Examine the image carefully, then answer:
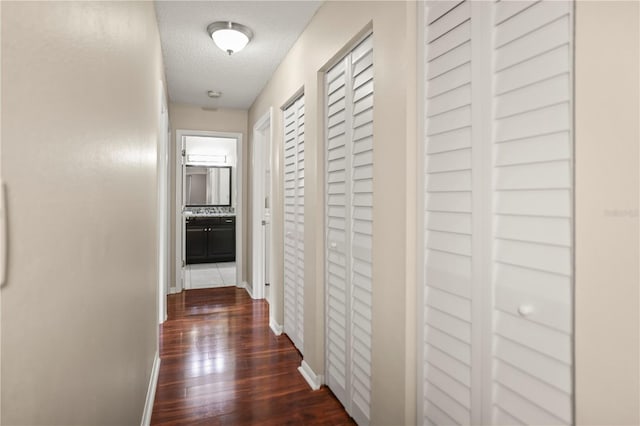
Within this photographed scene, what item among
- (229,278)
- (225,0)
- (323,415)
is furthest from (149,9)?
(229,278)

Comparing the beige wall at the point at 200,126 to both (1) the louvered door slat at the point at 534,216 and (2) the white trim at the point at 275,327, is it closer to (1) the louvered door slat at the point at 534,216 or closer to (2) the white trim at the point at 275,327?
(2) the white trim at the point at 275,327

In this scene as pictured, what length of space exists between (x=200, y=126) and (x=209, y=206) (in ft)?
9.43

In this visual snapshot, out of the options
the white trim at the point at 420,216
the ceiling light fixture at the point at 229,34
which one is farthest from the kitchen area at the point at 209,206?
the white trim at the point at 420,216

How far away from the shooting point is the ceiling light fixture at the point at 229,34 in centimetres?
261

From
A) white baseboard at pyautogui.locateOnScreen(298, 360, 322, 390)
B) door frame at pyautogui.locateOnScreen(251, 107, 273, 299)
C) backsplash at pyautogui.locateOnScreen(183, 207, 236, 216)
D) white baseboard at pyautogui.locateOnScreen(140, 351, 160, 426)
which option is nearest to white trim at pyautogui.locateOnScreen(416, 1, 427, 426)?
white baseboard at pyautogui.locateOnScreen(298, 360, 322, 390)

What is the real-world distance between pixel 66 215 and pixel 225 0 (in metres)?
2.03

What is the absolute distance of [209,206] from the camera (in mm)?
7551

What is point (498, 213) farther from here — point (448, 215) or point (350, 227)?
point (350, 227)

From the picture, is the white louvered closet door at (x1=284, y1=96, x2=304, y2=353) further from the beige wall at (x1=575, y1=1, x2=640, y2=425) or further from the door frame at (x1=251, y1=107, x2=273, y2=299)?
the beige wall at (x1=575, y1=1, x2=640, y2=425)

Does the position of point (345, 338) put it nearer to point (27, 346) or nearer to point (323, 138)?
point (323, 138)

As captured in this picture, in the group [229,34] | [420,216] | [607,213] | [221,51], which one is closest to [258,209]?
[221,51]

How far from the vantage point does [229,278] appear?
232 inches

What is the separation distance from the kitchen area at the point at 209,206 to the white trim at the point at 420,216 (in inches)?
209

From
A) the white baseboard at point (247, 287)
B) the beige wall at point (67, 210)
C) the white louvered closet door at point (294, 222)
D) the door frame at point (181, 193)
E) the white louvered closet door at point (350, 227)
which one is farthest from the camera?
the door frame at point (181, 193)
